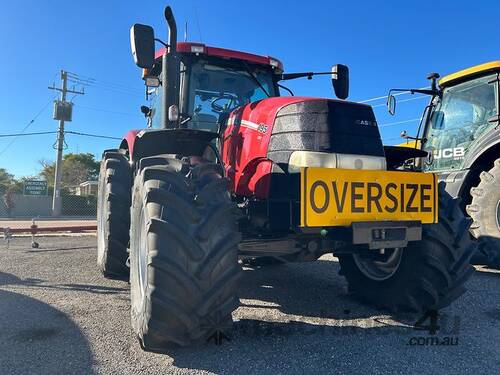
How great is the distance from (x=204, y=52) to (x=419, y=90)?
5011 mm

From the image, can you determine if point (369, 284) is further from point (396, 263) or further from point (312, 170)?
point (312, 170)

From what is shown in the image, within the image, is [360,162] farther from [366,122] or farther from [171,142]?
[171,142]

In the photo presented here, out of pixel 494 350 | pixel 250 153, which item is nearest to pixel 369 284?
pixel 494 350

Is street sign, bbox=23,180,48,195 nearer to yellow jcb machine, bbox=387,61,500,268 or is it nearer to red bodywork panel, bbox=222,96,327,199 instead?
yellow jcb machine, bbox=387,61,500,268

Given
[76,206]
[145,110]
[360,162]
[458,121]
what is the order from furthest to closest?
[76,206] < [458,121] < [145,110] < [360,162]

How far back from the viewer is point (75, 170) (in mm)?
49156

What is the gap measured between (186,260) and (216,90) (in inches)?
92.8

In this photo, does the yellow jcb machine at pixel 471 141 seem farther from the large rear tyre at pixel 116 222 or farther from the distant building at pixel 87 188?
the distant building at pixel 87 188

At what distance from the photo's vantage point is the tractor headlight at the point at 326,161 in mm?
3229

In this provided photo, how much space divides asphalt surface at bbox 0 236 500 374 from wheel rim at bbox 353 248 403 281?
358 mm

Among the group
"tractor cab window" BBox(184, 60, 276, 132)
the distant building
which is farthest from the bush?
"tractor cab window" BBox(184, 60, 276, 132)

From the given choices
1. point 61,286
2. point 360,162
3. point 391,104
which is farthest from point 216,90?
point 391,104

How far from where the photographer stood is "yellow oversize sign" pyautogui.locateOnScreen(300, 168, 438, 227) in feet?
9.81

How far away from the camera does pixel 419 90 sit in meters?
7.80
